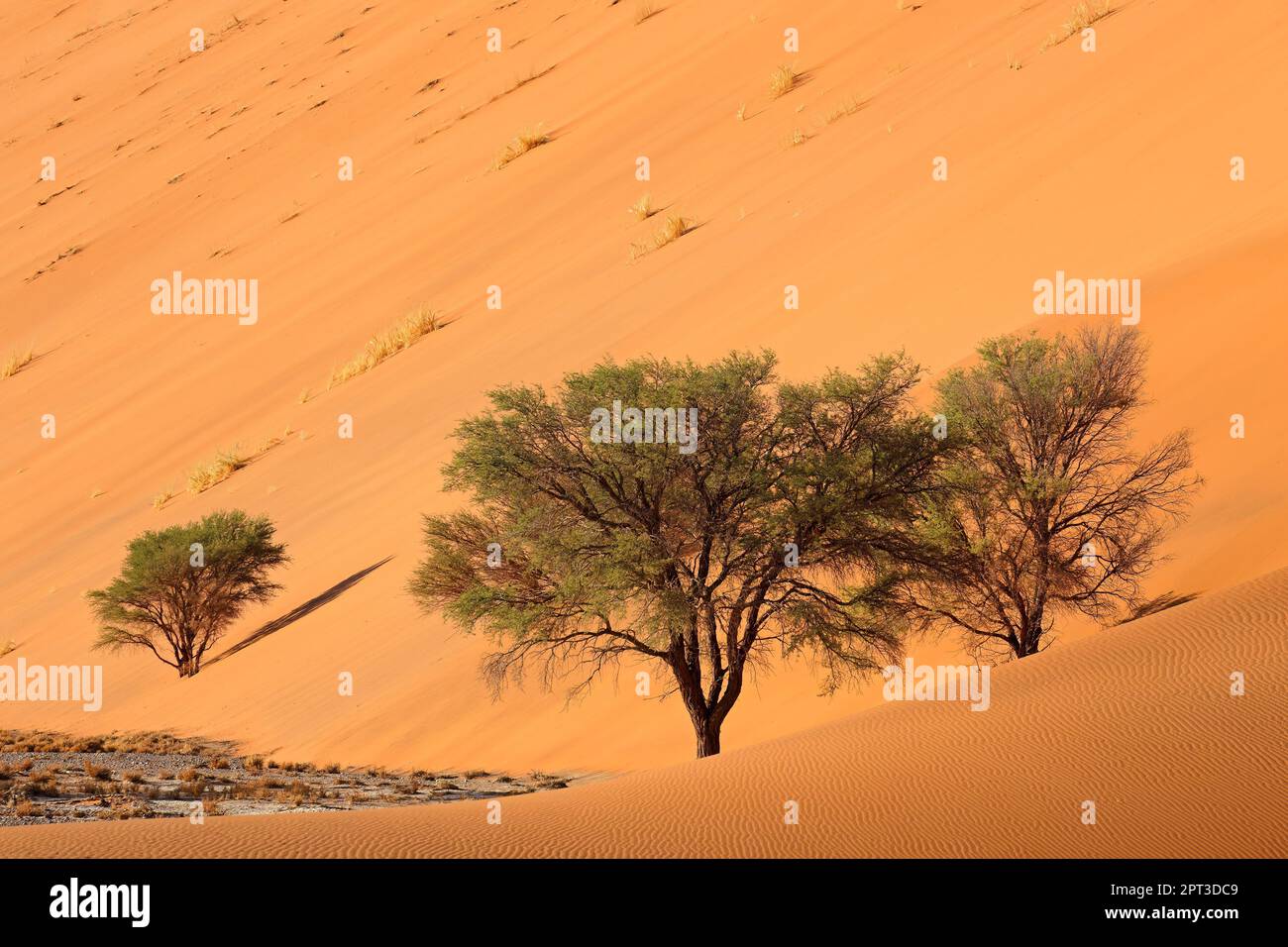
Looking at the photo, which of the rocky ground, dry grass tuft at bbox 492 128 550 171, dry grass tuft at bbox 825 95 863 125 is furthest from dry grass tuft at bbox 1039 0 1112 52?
the rocky ground

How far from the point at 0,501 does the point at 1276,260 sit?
2333 cm

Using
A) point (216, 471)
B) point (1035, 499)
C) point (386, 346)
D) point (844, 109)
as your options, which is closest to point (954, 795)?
point (1035, 499)

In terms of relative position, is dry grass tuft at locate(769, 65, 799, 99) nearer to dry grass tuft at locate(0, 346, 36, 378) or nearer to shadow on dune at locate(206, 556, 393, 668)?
shadow on dune at locate(206, 556, 393, 668)

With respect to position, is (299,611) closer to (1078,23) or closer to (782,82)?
(782,82)

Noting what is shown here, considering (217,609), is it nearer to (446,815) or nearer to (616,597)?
(616,597)

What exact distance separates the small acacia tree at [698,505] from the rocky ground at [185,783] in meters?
1.56

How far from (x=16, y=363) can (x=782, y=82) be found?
19503mm

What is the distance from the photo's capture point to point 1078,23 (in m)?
27.3

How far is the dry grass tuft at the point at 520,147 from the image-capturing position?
3362cm

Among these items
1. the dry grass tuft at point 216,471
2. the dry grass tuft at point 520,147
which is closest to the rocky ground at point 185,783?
the dry grass tuft at point 216,471

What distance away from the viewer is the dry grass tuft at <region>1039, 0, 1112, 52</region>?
27.1 meters

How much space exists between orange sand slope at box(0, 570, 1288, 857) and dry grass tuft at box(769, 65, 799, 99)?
875 inches

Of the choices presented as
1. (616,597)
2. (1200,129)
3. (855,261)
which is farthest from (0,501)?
(1200,129)

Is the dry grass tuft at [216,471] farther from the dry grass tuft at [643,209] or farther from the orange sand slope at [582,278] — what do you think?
the dry grass tuft at [643,209]
